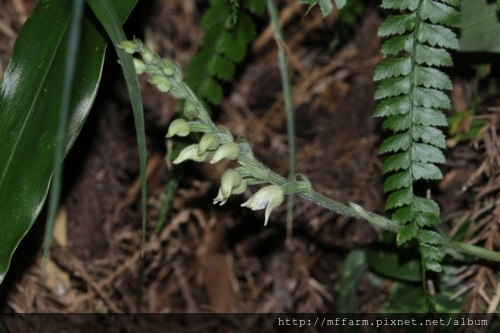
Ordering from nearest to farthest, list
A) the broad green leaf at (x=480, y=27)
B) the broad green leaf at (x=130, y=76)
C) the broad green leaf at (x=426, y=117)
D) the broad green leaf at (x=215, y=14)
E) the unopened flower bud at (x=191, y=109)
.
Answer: the broad green leaf at (x=130, y=76), the unopened flower bud at (x=191, y=109), the broad green leaf at (x=426, y=117), the broad green leaf at (x=480, y=27), the broad green leaf at (x=215, y=14)

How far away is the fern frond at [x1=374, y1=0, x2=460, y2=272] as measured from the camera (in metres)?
1.39

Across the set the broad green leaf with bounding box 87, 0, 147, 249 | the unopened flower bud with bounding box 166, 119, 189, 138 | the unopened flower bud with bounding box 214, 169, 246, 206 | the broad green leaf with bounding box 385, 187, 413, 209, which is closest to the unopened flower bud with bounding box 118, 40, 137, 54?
the broad green leaf with bounding box 87, 0, 147, 249

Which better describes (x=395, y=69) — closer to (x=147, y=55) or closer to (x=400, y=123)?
(x=400, y=123)

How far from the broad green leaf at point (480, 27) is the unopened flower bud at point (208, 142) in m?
0.75

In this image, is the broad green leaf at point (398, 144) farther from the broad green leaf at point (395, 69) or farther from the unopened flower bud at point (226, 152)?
the unopened flower bud at point (226, 152)

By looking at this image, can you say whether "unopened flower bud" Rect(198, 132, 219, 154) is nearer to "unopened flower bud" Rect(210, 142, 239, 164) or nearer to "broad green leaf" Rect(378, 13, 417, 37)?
"unopened flower bud" Rect(210, 142, 239, 164)

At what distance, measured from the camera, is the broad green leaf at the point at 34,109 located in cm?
134

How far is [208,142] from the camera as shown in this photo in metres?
1.25

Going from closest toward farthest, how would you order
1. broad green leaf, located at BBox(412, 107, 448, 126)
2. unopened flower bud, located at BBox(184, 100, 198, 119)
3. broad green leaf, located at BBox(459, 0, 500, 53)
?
1. unopened flower bud, located at BBox(184, 100, 198, 119)
2. broad green leaf, located at BBox(412, 107, 448, 126)
3. broad green leaf, located at BBox(459, 0, 500, 53)

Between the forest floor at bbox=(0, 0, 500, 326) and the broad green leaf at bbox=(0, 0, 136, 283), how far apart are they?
569 mm

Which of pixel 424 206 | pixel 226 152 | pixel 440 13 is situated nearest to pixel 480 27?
pixel 440 13

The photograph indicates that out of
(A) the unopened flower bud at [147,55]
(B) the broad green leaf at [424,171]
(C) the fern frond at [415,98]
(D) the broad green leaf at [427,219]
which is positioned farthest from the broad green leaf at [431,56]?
(A) the unopened flower bud at [147,55]

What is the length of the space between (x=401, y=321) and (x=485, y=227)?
359 millimetres

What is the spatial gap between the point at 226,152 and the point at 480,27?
0.79 m
